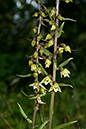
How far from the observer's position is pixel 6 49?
6703mm

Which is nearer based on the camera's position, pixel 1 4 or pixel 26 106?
pixel 26 106

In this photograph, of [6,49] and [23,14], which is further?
[6,49]

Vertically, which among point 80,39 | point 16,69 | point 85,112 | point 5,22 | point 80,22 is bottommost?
point 85,112

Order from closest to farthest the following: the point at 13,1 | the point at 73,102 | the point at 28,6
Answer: the point at 73,102 → the point at 28,6 → the point at 13,1

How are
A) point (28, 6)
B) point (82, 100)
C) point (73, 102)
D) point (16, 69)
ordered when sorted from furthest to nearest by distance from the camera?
point (28, 6) → point (16, 69) → point (82, 100) → point (73, 102)

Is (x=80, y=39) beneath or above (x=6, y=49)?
beneath

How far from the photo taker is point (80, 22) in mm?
3938

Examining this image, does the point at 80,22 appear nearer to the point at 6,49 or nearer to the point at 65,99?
the point at 65,99

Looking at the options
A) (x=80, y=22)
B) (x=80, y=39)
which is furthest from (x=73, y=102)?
(x=80, y=22)

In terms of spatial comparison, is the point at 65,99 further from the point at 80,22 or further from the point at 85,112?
the point at 80,22

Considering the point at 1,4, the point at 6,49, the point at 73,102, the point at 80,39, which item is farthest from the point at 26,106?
the point at 6,49

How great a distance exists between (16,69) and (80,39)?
4.84ft

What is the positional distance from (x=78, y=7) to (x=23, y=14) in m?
2.32

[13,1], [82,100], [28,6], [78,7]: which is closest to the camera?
[82,100]
